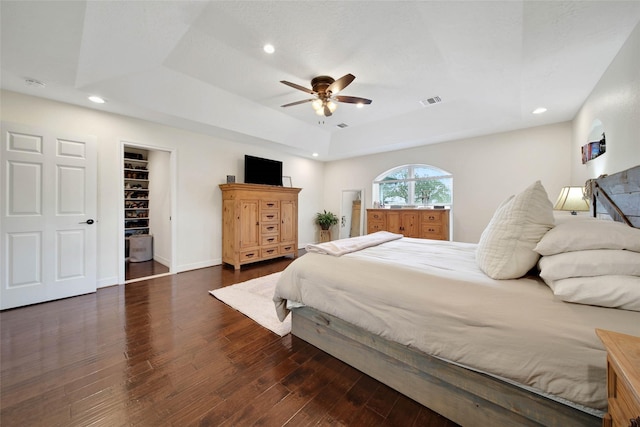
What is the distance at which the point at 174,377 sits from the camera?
1607 millimetres

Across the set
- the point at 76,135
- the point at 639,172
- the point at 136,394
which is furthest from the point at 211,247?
the point at 639,172

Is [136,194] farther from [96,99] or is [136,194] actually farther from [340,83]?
[340,83]

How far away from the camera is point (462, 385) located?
4.01 ft

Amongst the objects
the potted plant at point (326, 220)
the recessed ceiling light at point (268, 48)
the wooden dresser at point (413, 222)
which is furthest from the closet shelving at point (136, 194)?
the wooden dresser at point (413, 222)

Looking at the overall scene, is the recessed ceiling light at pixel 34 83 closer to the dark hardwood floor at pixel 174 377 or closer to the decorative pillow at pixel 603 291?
the dark hardwood floor at pixel 174 377

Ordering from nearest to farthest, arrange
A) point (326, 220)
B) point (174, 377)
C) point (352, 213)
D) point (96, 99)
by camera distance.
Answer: point (174, 377), point (96, 99), point (352, 213), point (326, 220)

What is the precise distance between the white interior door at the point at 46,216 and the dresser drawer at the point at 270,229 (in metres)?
2.46

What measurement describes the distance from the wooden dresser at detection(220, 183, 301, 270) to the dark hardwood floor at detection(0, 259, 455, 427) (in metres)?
1.90

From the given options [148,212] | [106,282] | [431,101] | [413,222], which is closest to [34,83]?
[106,282]

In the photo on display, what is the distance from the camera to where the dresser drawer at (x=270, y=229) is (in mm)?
4703

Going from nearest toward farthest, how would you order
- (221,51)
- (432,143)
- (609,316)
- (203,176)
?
(609,316), (221,51), (203,176), (432,143)

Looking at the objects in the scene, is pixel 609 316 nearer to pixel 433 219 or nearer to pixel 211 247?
pixel 433 219

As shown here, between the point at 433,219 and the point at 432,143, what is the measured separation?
1626mm

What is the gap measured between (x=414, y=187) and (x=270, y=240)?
11.2 feet
